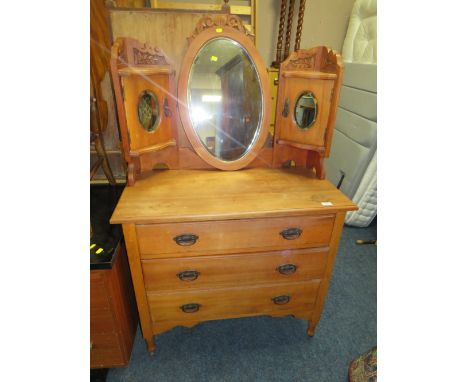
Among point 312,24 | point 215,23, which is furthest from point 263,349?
point 312,24

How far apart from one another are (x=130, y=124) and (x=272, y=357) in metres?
1.50

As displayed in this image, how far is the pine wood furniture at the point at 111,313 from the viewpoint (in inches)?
48.2

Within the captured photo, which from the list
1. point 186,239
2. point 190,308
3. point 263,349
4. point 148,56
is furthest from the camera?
point 263,349

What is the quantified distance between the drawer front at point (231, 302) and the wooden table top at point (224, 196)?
1.51ft

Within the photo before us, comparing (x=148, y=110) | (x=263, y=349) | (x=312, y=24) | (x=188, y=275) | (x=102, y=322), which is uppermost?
(x=312, y=24)

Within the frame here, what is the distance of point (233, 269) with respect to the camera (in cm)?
132

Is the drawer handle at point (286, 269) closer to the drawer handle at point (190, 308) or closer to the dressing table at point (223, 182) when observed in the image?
the dressing table at point (223, 182)

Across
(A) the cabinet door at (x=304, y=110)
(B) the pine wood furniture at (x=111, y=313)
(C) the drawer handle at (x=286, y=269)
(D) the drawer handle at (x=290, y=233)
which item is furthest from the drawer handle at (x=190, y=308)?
(A) the cabinet door at (x=304, y=110)

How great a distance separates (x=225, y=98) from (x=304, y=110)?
42 centimetres

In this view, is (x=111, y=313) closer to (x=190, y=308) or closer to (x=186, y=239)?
(x=190, y=308)

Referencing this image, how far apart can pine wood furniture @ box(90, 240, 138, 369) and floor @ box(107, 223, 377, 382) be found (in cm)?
12

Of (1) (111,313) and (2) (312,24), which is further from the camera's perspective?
(2) (312,24)

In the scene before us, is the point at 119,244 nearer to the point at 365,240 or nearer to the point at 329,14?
the point at 365,240

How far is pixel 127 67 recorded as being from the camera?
1.22 metres
